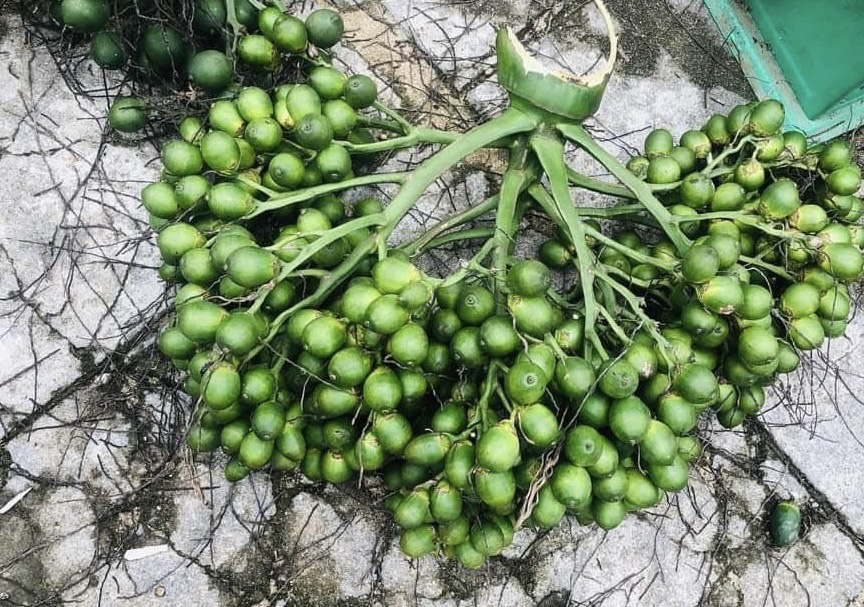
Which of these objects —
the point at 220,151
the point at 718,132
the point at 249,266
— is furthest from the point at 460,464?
the point at 718,132

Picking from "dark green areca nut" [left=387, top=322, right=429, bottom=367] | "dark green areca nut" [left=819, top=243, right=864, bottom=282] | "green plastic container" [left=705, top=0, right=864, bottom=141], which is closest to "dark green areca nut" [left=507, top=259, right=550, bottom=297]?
"dark green areca nut" [left=387, top=322, right=429, bottom=367]

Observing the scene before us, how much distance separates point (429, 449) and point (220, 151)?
3.17 feet

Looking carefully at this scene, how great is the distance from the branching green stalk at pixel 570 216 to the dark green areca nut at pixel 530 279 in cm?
17

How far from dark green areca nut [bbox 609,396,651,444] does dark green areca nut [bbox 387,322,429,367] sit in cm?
51

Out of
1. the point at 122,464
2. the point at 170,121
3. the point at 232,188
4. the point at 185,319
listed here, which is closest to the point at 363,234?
the point at 232,188

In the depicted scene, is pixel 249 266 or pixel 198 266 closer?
pixel 249 266

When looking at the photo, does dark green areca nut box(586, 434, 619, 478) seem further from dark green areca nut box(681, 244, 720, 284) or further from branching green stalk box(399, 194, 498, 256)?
branching green stalk box(399, 194, 498, 256)

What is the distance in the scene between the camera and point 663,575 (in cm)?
275

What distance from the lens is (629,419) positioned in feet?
6.23

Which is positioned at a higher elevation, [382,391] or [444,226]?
[444,226]

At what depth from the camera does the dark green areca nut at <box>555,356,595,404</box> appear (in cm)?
191

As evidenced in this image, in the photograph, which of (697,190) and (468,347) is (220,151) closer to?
(468,347)

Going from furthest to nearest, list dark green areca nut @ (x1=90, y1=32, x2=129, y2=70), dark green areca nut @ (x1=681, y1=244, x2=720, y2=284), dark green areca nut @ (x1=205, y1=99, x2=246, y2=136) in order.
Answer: dark green areca nut @ (x1=90, y1=32, x2=129, y2=70)
dark green areca nut @ (x1=205, y1=99, x2=246, y2=136)
dark green areca nut @ (x1=681, y1=244, x2=720, y2=284)

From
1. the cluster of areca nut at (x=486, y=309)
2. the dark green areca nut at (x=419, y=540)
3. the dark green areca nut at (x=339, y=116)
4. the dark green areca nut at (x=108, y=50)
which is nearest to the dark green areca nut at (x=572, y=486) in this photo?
the cluster of areca nut at (x=486, y=309)
